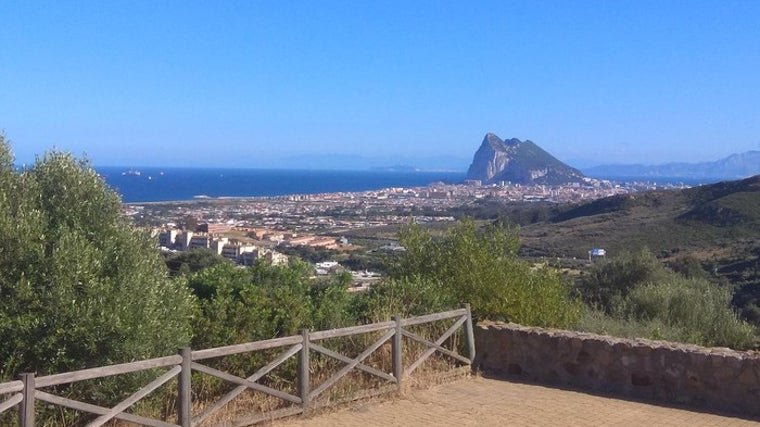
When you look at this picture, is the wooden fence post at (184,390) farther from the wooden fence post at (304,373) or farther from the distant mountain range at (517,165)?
the distant mountain range at (517,165)

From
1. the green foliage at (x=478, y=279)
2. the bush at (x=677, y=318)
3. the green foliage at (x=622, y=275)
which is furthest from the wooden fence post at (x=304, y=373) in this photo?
the green foliage at (x=622, y=275)

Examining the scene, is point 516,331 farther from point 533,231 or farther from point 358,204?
point 358,204

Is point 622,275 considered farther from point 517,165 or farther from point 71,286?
point 517,165

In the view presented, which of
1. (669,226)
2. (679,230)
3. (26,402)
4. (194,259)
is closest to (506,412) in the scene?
(26,402)

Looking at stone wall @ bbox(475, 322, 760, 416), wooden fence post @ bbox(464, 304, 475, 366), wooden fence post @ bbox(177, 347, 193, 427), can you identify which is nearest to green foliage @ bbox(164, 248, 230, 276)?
wooden fence post @ bbox(464, 304, 475, 366)

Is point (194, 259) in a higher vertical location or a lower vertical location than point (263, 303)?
lower

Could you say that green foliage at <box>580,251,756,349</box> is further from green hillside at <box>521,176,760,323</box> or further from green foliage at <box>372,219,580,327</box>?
green hillside at <box>521,176,760,323</box>
